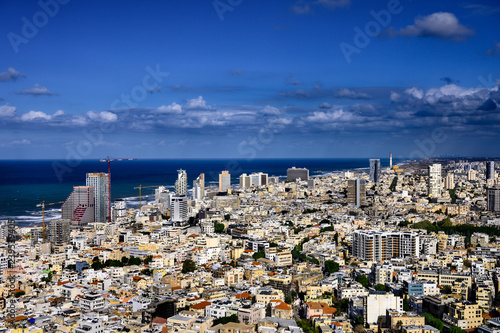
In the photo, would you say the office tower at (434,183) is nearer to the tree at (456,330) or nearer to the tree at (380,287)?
the tree at (380,287)

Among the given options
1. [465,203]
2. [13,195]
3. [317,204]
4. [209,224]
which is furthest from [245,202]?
[13,195]

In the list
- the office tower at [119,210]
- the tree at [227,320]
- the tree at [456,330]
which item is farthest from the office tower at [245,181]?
the tree at [456,330]

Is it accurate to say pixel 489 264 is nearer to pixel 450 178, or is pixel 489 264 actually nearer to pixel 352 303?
pixel 352 303

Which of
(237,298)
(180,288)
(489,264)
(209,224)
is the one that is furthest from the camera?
(209,224)

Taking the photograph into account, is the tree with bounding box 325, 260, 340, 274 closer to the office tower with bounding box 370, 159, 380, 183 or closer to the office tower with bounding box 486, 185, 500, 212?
the office tower with bounding box 486, 185, 500, 212

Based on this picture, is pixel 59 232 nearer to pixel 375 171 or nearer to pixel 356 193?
pixel 356 193
